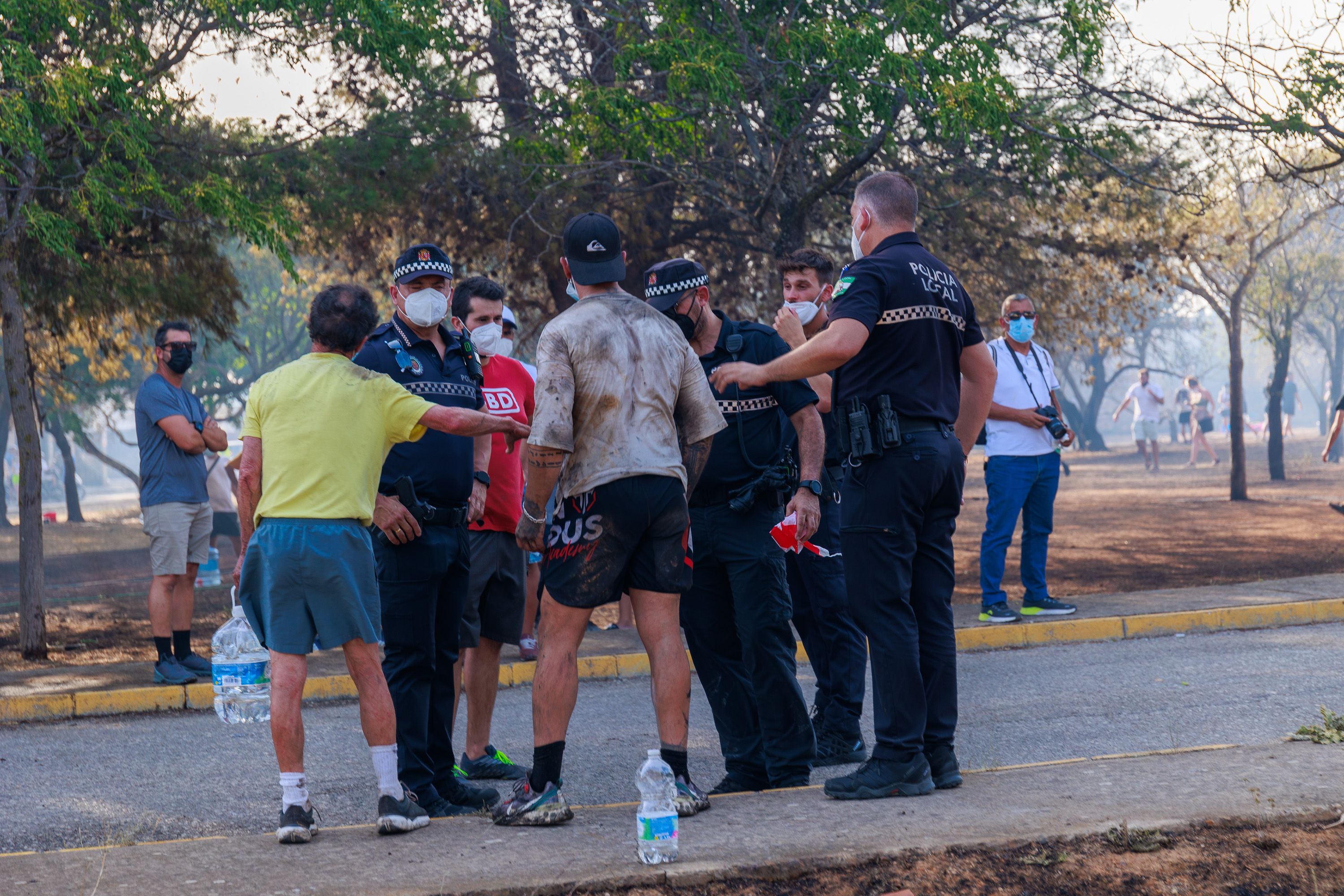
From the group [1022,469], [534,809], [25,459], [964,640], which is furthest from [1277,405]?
[534,809]

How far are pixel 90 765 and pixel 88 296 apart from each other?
6766 millimetres

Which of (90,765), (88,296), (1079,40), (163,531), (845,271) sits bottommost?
(90,765)

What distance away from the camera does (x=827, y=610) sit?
18.7 feet

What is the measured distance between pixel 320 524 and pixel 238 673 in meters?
3.40

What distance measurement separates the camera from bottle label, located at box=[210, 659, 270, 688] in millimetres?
7148

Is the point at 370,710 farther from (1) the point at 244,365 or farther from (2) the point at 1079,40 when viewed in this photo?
(1) the point at 244,365

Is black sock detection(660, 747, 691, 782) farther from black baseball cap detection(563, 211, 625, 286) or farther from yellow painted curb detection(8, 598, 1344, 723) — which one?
yellow painted curb detection(8, 598, 1344, 723)

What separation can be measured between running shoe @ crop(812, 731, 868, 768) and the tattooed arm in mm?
1854

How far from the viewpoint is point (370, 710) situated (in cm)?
430

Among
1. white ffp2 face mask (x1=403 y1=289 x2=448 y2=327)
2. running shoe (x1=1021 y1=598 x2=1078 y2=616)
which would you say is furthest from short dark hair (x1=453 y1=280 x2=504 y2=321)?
running shoe (x1=1021 y1=598 x2=1078 y2=616)

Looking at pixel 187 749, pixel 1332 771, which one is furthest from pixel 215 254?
pixel 1332 771

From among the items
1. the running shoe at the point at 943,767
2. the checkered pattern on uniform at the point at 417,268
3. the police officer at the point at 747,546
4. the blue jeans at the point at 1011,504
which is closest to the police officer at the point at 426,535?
the checkered pattern on uniform at the point at 417,268

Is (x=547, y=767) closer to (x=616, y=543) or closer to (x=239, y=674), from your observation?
(x=616, y=543)

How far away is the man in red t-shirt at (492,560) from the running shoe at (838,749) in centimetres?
127
